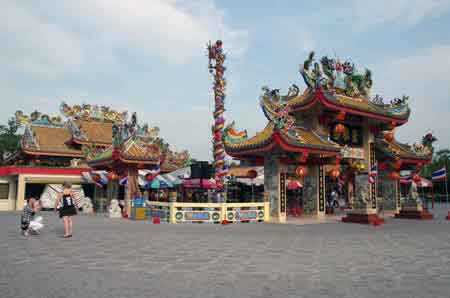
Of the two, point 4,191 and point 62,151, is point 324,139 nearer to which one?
point 62,151

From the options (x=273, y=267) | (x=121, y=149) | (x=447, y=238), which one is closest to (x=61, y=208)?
(x=273, y=267)

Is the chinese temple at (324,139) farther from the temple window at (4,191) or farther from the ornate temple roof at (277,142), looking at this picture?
the temple window at (4,191)

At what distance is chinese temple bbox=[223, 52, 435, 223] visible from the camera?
20031mm

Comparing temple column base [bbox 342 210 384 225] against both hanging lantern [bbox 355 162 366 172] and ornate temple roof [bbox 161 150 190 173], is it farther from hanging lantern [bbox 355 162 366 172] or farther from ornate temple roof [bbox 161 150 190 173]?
ornate temple roof [bbox 161 150 190 173]

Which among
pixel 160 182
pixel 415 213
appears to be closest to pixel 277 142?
pixel 415 213

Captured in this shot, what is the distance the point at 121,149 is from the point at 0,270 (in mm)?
16706

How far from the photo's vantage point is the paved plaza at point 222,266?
6.41m

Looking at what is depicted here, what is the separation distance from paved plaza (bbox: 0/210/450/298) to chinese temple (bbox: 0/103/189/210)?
14.4 metres

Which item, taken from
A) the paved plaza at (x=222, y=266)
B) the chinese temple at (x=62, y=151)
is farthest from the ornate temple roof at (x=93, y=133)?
the paved plaza at (x=222, y=266)

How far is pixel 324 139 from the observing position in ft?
70.7

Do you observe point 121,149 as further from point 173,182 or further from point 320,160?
point 320,160

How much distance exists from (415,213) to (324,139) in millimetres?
7104

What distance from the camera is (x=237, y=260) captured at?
9.12 m

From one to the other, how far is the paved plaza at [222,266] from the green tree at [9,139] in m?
38.2
